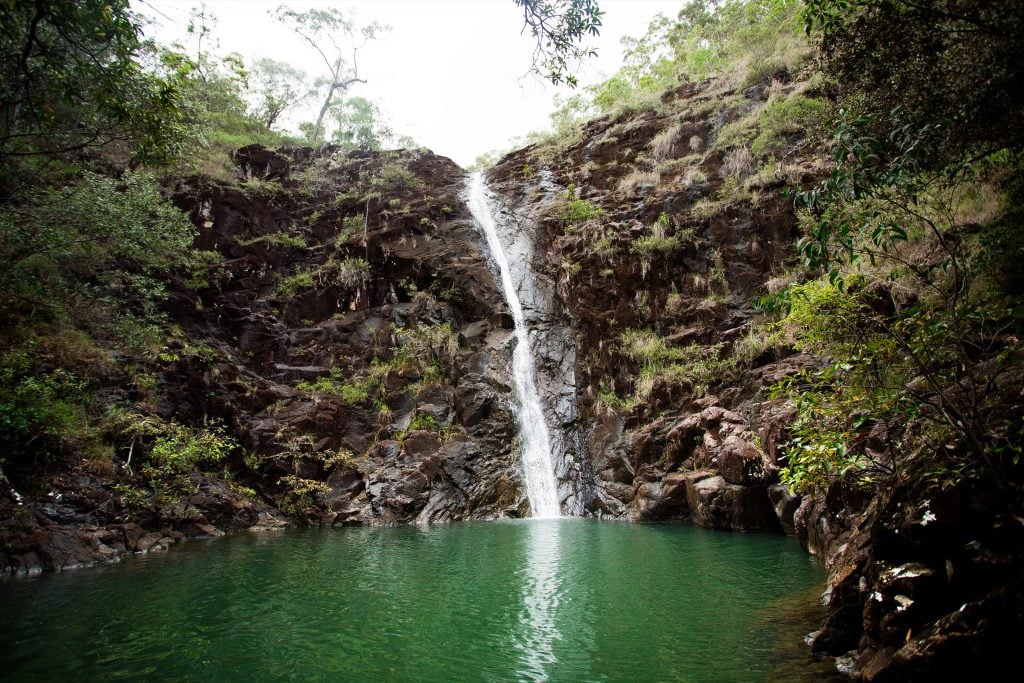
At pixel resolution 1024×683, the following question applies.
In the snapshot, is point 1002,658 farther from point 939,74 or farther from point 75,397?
point 75,397

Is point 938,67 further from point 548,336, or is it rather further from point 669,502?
point 548,336

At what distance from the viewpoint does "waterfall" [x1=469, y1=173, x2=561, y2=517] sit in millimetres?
18422

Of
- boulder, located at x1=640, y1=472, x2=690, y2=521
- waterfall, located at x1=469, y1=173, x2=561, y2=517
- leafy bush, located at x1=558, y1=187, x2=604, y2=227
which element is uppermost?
leafy bush, located at x1=558, y1=187, x2=604, y2=227

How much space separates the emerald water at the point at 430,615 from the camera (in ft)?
18.6

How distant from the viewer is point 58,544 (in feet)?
35.1

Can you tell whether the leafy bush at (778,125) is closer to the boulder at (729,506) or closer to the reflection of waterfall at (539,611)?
the boulder at (729,506)

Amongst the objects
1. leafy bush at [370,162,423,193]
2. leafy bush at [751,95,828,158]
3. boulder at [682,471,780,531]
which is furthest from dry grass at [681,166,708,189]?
leafy bush at [370,162,423,193]

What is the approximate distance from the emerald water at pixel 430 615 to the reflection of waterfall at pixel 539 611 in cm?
3

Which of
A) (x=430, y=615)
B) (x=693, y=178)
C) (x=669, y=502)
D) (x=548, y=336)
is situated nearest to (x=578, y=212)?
(x=693, y=178)

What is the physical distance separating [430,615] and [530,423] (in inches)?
506

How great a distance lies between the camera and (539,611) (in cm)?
762

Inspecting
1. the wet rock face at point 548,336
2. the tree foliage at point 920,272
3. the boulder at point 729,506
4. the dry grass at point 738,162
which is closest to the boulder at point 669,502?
the boulder at point 729,506

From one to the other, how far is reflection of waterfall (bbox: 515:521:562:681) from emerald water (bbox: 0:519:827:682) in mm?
31

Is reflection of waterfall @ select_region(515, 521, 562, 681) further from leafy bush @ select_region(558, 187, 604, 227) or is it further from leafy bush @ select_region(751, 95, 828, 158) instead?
leafy bush @ select_region(751, 95, 828, 158)
